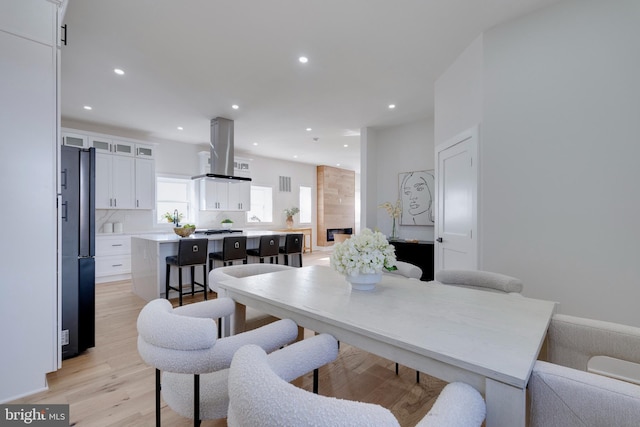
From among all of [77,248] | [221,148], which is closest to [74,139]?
[221,148]

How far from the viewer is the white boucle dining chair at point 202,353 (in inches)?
40.0

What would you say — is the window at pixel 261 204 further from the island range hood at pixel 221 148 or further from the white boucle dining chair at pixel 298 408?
the white boucle dining chair at pixel 298 408

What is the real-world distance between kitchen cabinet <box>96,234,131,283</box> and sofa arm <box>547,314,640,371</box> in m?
6.23

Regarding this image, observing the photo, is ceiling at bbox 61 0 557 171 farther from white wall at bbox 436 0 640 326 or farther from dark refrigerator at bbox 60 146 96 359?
dark refrigerator at bbox 60 146 96 359

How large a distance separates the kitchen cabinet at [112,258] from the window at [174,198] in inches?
37.4

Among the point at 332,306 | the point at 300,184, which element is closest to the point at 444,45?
the point at 332,306

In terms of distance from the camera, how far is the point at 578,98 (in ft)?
7.29

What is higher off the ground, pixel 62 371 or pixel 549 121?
pixel 549 121

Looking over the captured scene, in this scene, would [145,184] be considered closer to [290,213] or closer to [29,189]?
[290,213]

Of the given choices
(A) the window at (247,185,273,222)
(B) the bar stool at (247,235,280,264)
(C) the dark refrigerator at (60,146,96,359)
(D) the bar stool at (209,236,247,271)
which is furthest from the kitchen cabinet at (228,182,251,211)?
(C) the dark refrigerator at (60,146,96,359)

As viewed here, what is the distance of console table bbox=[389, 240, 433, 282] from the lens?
452cm

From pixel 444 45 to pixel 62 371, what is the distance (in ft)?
14.3

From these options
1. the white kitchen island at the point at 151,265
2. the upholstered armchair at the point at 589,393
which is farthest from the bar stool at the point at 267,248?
the upholstered armchair at the point at 589,393

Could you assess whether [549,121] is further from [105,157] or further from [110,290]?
[105,157]
